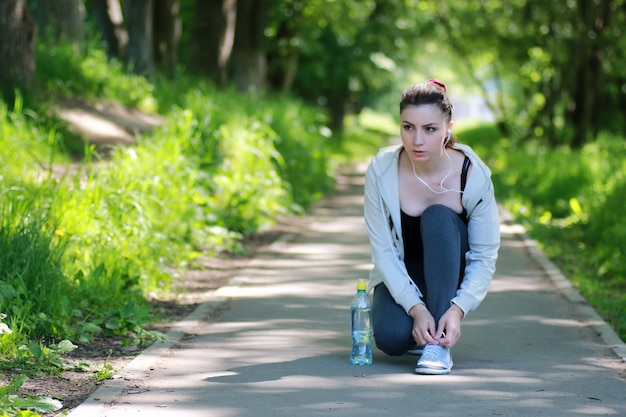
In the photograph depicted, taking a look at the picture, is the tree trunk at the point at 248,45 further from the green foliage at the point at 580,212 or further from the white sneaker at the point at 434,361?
the white sneaker at the point at 434,361

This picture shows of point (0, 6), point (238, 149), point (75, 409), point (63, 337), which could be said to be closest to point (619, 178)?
point (238, 149)

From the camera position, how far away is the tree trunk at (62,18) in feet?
61.3

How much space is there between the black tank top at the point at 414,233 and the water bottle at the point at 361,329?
44 centimetres

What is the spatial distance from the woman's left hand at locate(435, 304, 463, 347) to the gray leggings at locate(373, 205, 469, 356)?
86 mm

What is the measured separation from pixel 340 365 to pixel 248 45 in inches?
753

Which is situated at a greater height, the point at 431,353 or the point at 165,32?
the point at 165,32

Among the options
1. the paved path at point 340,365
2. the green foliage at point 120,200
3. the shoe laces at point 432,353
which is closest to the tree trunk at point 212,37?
the green foliage at point 120,200

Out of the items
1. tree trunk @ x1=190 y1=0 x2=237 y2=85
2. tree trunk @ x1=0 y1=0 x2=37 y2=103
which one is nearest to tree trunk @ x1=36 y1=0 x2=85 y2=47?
tree trunk @ x1=190 y1=0 x2=237 y2=85

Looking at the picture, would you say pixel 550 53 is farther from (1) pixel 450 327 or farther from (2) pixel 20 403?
(2) pixel 20 403

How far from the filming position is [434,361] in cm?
646

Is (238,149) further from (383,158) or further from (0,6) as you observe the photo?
(383,158)

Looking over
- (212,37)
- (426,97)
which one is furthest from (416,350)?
(212,37)

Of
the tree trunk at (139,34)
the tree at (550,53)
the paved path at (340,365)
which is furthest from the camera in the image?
the tree at (550,53)

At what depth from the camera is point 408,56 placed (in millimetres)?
43094
